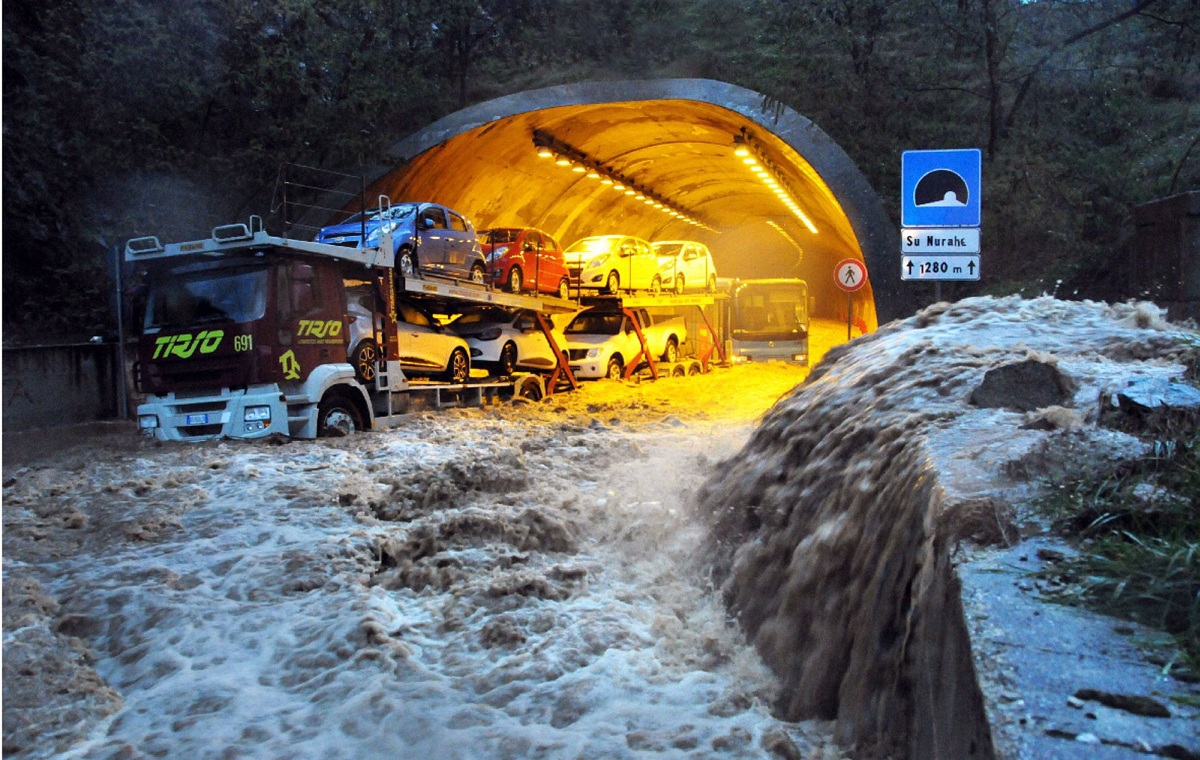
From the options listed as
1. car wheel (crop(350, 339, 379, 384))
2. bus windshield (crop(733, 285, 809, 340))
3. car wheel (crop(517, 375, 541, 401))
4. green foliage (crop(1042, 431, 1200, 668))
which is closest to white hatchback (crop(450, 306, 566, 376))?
car wheel (crop(517, 375, 541, 401))

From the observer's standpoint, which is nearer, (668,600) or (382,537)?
(668,600)

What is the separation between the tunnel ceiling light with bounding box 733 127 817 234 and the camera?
2223 cm

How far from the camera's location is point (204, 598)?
6.41m

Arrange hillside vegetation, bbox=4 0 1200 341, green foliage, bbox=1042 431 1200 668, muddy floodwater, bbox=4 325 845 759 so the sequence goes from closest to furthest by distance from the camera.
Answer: green foliage, bbox=1042 431 1200 668 → muddy floodwater, bbox=4 325 845 759 → hillside vegetation, bbox=4 0 1200 341

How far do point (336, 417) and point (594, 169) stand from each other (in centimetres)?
1474

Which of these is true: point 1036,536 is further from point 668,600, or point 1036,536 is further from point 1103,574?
point 668,600

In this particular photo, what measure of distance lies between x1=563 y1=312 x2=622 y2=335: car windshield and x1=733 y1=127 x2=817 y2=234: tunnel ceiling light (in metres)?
4.80

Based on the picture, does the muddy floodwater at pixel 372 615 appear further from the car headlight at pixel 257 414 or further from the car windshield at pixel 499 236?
the car windshield at pixel 499 236

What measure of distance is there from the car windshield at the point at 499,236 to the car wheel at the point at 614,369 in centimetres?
393

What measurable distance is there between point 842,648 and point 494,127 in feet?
61.6

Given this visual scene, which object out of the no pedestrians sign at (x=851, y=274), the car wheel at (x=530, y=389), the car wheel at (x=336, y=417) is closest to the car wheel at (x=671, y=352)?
the car wheel at (x=530, y=389)

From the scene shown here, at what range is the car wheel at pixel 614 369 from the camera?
21.5 meters

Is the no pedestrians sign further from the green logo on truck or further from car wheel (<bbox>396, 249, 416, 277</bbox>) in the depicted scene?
the green logo on truck

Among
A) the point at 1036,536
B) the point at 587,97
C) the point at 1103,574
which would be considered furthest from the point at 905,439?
the point at 587,97
